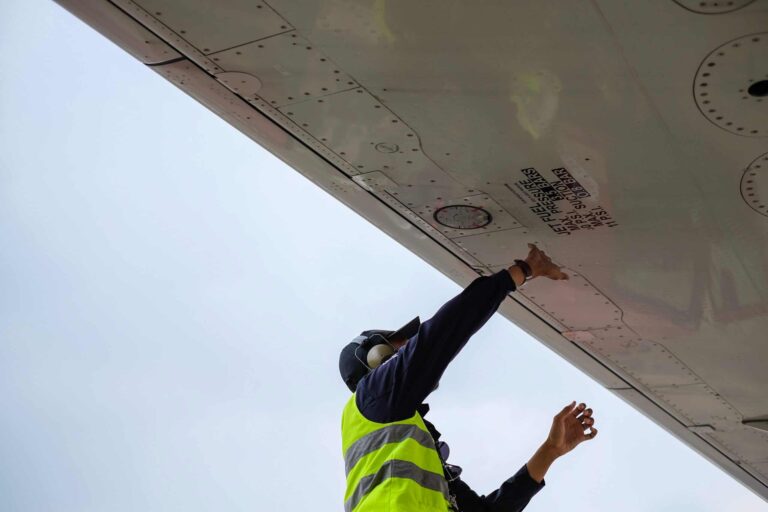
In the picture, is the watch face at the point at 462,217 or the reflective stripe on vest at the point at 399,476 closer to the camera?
the reflective stripe on vest at the point at 399,476

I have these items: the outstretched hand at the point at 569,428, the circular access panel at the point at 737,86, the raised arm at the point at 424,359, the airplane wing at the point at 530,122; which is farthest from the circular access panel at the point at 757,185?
the outstretched hand at the point at 569,428

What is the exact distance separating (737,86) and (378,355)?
2.09m

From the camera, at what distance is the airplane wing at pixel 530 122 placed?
3.19 meters

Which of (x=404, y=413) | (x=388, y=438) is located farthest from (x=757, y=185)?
(x=388, y=438)

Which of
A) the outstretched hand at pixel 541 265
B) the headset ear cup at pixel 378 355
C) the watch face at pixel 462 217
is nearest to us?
the headset ear cup at pixel 378 355

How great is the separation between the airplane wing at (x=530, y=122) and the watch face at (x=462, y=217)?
0.05 ft

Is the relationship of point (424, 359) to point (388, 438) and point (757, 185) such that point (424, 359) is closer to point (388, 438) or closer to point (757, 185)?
point (388, 438)

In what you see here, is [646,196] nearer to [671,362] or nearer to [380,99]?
[380,99]

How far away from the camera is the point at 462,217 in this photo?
15.5 ft

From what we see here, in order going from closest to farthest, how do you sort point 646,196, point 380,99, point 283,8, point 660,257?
1. point 283,8
2. point 380,99
3. point 646,196
4. point 660,257

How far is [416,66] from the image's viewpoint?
3482mm

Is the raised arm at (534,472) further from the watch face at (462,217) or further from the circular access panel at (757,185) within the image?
the circular access panel at (757,185)

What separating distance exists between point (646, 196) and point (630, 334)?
192 centimetres

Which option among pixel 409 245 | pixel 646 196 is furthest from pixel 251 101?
pixel 646 196
